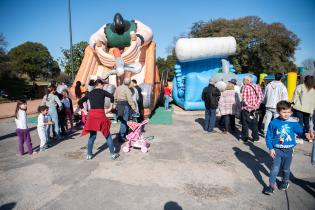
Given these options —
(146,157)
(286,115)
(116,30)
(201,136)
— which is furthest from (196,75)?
(286,115)

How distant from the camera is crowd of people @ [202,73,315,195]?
3.26 meters

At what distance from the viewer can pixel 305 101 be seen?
6.07m

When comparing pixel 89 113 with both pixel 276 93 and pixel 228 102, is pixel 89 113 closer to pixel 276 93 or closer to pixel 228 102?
pixel 228 102

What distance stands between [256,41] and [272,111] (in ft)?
77.1

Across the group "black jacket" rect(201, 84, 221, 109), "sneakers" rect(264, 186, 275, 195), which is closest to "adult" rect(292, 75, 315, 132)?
"black jacket" rect(201, 84, 221, 109)

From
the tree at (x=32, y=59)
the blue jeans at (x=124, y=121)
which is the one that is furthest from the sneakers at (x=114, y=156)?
the tree at (x=32, y=59)

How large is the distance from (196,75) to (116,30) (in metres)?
3.99

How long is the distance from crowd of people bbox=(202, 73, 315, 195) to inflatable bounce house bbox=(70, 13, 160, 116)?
344 centimetres

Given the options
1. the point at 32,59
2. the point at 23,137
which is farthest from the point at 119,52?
the point at 32,59

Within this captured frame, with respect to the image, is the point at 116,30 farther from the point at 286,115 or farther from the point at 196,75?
the point at 286,115

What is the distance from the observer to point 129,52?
32.4ft

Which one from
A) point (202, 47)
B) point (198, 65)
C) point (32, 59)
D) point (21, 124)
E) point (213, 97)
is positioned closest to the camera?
point (21, 124)

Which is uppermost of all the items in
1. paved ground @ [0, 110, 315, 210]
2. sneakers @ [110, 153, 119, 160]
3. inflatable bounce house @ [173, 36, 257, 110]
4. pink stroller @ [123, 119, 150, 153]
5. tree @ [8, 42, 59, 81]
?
tree @ [8, 42, 59, 81]

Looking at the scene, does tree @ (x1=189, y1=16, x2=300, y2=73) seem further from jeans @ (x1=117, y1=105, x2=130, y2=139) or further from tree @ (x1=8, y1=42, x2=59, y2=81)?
tree @ (x1=8, y1=42, x2=59, y2=81)
